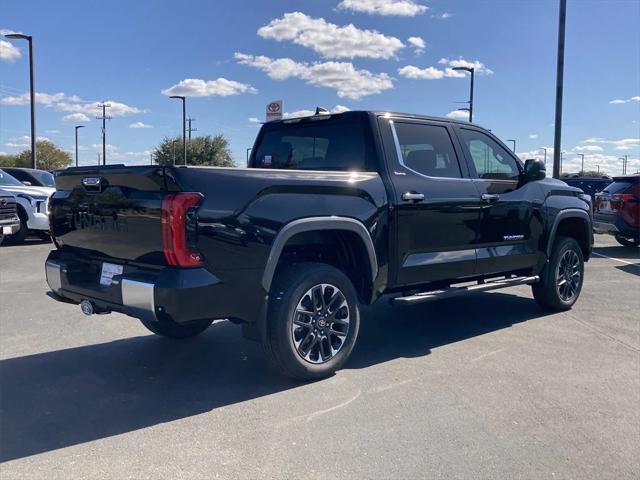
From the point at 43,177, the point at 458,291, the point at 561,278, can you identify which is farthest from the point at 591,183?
the point at 458,291

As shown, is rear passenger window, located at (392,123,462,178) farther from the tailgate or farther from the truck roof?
the tailgate

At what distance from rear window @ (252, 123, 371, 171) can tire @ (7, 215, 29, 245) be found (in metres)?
8.92

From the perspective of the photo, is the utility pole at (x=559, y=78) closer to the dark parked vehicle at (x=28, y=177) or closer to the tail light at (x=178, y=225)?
the dark parked vehicle at (x=28, y=177)

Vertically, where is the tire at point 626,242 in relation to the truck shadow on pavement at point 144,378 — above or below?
above

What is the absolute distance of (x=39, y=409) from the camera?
3.89 meters

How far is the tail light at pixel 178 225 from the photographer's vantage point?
11.9 feet

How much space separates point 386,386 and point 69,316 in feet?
12.3

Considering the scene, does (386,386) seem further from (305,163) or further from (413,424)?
(305,163)

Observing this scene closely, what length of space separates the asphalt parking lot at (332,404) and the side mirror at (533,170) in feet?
5.06

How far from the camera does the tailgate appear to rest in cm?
375

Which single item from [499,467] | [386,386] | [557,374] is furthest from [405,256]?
[499,467]

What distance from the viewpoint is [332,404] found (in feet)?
13.2

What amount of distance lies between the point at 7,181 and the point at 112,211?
11.0 metres

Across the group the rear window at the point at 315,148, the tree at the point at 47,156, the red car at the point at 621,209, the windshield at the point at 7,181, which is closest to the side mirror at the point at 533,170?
the rear window at the point at 315,148
